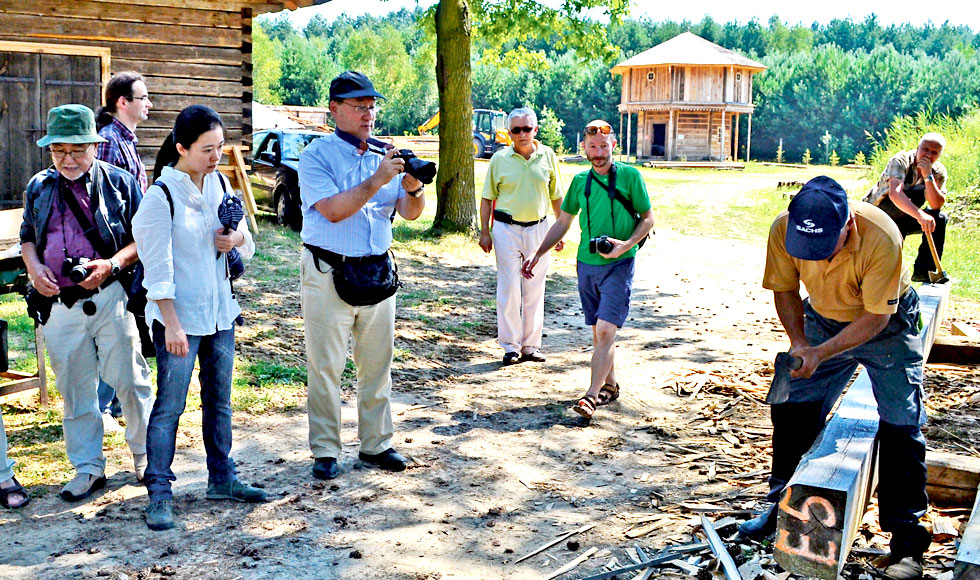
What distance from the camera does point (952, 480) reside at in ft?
16.3

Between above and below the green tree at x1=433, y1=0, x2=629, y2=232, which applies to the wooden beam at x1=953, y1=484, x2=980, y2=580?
below

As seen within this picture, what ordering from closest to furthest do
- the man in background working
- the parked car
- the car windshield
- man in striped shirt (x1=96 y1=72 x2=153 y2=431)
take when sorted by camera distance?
1. man in striped shirt (x1=96 y1=72 x2=153 y2=431)
2. the man in background working
3. the parked car
4. the car windshield

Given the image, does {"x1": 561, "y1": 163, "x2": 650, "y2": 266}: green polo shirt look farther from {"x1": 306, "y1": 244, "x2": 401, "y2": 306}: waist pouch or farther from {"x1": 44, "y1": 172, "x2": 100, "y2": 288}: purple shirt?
{"x1": 44, "y1": 172, "x2": 100, "y2": 288}: purple shirt

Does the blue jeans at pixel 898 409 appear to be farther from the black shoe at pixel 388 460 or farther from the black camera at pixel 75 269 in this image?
the black camera at pixel 75 269

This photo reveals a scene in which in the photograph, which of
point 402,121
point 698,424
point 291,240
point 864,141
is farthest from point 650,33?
point 698,424

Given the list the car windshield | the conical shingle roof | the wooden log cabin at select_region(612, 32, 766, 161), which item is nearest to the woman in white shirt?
the car windshield

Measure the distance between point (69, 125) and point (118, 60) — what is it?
341 inches

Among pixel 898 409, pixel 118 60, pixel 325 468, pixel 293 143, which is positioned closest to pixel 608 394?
pixel 325 468

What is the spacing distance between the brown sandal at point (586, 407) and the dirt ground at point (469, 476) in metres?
0.08

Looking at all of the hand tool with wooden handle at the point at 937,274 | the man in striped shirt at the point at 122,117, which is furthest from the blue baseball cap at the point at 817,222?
the hand tool with wooden handle at the point at 937,274

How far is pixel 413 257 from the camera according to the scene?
13.6 m

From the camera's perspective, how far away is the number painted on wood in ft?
11.8

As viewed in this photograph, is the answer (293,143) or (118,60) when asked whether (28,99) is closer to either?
(118,60)

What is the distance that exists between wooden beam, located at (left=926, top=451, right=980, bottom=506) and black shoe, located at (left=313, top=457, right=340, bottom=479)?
3175 mm
